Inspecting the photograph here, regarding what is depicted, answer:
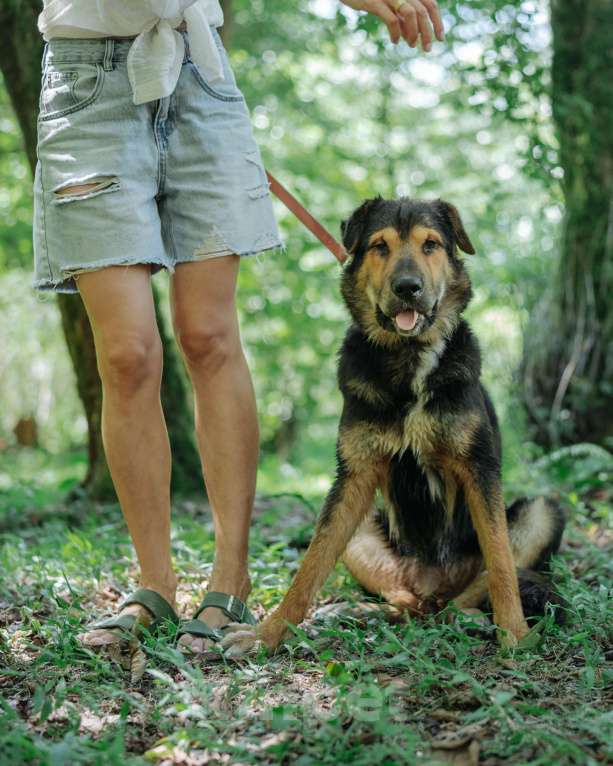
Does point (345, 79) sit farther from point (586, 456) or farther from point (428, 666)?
point (428, 666)

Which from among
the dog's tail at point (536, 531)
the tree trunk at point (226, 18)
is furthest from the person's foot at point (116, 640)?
the tree trunk at point (226, 18)

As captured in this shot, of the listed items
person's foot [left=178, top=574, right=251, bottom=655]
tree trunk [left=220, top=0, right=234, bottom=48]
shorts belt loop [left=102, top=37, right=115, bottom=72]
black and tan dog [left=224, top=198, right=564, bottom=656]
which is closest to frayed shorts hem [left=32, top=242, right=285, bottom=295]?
black and tan dog [left=224, top=198, right=564, bottom=656]

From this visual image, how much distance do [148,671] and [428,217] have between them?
6.91 ft

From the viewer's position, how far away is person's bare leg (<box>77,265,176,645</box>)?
3123 mm

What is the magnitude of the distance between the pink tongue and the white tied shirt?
1.21m

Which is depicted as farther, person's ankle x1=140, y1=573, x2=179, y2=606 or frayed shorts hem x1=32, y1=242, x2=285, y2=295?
person's ankle x1=140, y1=573, x2=179, y2=606

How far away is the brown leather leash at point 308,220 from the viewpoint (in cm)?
386

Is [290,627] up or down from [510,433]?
up

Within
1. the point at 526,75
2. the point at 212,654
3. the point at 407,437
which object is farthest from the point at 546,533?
the point at 526,75

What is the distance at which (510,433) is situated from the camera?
704cm

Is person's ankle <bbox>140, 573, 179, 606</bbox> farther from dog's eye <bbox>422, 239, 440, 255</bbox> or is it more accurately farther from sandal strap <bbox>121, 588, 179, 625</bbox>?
dog's eye <bbox>422, 239, 440, 255</bbox>

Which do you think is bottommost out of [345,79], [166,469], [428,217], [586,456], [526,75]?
[586,456]

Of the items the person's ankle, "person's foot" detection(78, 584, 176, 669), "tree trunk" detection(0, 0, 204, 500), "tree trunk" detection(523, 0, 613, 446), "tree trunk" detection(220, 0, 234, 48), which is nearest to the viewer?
"person's foot" detection(78, 584, 176, 669)

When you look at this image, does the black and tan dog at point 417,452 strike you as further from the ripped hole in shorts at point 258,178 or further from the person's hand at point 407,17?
the person's hand at point 407,17
